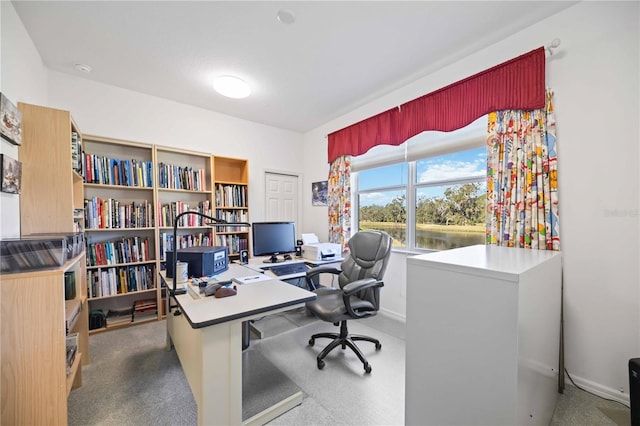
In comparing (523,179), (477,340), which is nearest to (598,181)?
(523,179)

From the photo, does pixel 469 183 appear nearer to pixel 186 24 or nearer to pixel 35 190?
pixel 186 24

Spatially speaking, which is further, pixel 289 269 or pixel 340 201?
pixel 340 201

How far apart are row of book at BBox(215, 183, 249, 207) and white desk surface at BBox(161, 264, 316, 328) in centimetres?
178

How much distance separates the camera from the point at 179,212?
3.04m

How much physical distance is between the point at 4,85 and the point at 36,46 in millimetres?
906

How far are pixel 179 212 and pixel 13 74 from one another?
→ 1698mm

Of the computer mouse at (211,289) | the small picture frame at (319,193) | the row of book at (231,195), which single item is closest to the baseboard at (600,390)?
the computer mouse at (211,289)

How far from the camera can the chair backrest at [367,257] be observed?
2168 millimetres

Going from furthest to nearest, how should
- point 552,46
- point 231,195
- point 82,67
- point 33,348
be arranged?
1. point 231,195
2. point 82,67
3. point 552,46
4. point 33,348

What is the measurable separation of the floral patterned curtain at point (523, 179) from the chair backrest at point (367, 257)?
89 cm

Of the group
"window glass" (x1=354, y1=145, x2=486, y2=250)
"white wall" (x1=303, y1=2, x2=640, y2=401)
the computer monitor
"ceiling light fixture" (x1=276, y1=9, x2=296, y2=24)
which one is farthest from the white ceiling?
the computer monitor

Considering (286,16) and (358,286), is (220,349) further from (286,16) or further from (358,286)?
(286,16)

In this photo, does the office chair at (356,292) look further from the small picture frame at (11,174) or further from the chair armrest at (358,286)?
the small picture frame at (11,174)

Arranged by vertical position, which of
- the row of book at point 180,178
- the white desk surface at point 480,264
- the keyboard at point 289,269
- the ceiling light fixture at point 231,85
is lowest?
the keyboard at point 289,269
